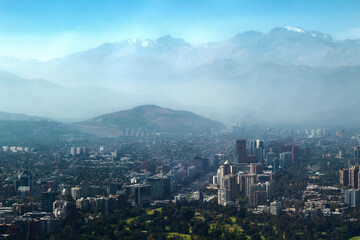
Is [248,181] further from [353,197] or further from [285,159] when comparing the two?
[285,159]

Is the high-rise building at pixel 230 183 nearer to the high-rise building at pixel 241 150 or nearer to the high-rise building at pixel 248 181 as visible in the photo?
the high-rise building at pixel 248 181

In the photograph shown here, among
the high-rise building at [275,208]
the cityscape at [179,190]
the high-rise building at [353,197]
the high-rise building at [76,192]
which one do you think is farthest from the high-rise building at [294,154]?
the high-rise building at [76,192]

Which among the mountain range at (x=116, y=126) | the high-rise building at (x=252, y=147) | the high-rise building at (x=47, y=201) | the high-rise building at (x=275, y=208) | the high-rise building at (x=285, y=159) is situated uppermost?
the mountain range at (x=116, y=126)

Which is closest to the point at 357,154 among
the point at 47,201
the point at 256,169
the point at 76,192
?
the point at 256,169

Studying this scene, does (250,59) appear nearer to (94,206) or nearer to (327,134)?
(327,134)

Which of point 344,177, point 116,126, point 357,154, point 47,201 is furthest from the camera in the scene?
point 116,126

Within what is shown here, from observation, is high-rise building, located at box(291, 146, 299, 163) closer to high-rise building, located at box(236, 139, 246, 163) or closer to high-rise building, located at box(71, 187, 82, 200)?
high-rise building, located at box(236, 139, 246, 163)

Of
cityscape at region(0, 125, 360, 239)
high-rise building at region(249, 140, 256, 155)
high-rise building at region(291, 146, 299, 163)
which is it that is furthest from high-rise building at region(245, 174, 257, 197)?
high-rise building at region(249, 140, 256, 155)

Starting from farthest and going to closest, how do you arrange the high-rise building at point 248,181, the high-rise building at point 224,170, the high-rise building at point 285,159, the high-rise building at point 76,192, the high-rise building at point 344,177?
the high-rise building at point 285,159
the high-rise building at point 224,170
the high-rise building at point 344,177
the high-rise building at point 248,181
the high-rise building at point 76,192

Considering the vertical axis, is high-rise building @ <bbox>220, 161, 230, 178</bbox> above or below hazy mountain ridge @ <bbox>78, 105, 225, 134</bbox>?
below
